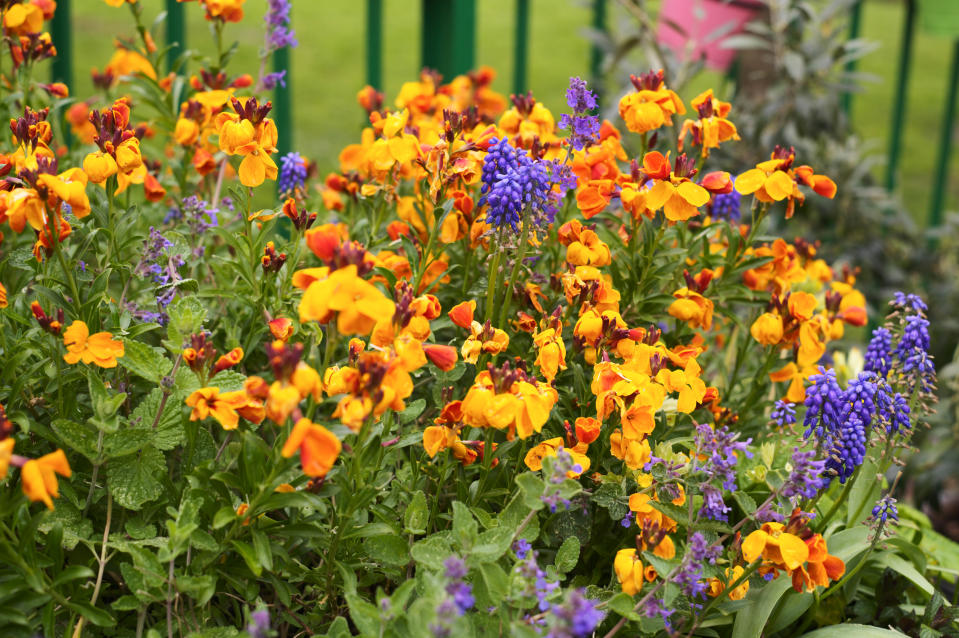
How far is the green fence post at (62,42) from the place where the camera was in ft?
8.91

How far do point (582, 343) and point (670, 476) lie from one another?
0.78 ft

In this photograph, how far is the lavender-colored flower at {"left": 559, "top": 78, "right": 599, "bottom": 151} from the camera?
147 cm

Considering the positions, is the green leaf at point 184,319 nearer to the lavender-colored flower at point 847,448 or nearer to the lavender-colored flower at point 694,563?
the lavender-colored flower at point 694,563

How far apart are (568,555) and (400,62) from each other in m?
6.66

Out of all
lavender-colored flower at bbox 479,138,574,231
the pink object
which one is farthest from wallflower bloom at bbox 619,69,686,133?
the pink object

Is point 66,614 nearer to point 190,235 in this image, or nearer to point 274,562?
point 274,562

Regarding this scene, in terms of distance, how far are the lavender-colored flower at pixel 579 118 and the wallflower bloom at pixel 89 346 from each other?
2.39 feet

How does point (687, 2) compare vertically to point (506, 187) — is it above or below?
above

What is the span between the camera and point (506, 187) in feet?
4.26

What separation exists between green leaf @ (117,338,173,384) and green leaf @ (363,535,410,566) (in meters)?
0.35

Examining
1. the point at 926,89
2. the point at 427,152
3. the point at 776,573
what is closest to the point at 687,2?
the point at 427,152

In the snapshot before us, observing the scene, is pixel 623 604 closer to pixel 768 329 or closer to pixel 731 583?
pixel 731 583

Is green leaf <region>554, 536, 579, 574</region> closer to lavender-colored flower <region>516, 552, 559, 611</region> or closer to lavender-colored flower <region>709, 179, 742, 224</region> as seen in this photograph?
lavender-colored flower <region>516, 552, 559, 611</region>

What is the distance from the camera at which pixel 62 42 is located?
2.74 metres
